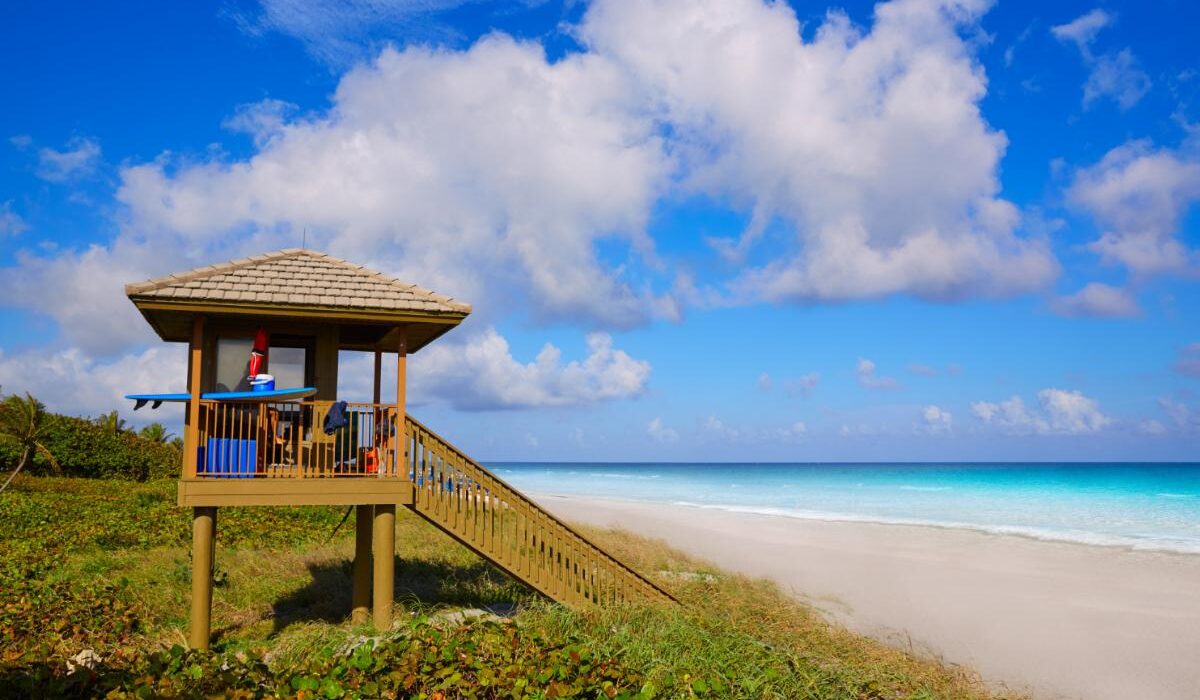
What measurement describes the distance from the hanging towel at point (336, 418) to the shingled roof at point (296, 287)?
1.30 meters

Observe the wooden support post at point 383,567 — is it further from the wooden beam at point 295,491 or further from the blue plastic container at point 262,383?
the blue plastic container at point 262,383

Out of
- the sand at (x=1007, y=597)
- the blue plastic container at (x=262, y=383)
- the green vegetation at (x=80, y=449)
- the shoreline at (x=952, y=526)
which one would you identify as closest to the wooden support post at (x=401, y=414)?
the blue plastic container at (x=262, y=383)

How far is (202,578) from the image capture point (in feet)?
34.8

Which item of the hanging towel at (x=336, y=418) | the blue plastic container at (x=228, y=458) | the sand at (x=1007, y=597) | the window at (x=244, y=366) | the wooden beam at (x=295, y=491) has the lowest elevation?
the sand at (x=1007, y=597)

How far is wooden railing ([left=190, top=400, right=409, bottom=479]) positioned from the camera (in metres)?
10.8

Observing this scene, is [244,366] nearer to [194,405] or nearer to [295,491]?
[194,405]

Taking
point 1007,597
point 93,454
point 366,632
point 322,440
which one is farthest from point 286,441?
point 93,454

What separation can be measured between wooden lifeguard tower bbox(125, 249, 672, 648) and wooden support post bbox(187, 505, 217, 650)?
0.06 ft

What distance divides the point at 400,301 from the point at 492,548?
12.1 feet

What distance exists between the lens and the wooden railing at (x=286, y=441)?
10750mm

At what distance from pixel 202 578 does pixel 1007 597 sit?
52.2ft

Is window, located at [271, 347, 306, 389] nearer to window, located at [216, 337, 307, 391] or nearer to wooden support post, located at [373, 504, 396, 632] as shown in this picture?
window, located at [216, 337, 307, 391]

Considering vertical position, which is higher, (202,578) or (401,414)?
(401,414)

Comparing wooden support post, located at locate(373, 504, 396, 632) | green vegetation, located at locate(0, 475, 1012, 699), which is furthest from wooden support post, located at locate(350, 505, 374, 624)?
wooden support post, located at locate(373, 504, 396, 632)
